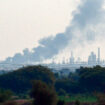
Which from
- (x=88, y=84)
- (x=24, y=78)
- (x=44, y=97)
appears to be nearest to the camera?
(x=44, y=97)

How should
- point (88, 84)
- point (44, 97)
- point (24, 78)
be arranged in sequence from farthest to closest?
1. point (24, 78)
2. point (88, 84)
3. point (44, 97)

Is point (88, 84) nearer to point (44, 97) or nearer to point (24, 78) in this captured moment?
point (24, 78)

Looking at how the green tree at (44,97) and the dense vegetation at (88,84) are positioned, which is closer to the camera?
the green tree at (44,97)

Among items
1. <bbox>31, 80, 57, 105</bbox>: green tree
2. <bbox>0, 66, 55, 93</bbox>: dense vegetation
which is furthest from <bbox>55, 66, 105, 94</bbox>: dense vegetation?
<bbox>31, 80, 57, 105</bbox>: green tree

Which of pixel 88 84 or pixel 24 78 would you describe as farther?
pixel 24 78

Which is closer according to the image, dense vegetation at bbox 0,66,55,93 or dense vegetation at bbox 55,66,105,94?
dense vegetation at bbox 55,66,105,94

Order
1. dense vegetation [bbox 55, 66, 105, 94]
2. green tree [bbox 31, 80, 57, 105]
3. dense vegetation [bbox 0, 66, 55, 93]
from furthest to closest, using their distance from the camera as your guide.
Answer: dense vegetation [bbox 0, 66, 55, 93]
dense vegetation [bbox 55, 66, 105, 94]
green tree [bbox 31, 80, 57, 105]

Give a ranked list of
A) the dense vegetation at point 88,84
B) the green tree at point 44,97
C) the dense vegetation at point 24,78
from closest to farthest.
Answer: the green tree at point 44,97 → the dense vegetation at point 88,84 → the dense vegetation at point 24,78

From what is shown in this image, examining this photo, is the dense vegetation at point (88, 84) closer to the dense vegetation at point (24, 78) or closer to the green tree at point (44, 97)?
the dense vegetation at point (24, 78)

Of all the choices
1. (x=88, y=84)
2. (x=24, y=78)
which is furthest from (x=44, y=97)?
(x=24, y=78)

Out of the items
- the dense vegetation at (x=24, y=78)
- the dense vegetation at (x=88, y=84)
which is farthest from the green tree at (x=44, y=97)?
the dense vegetation at (x=24, y=78)

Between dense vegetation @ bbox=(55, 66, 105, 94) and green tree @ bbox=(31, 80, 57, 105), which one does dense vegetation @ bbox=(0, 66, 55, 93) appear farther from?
green tree @ bbox=(31, 80, 57, 105)

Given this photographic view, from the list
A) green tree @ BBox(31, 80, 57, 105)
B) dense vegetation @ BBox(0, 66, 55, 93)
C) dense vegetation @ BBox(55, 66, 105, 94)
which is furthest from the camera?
dense vegetation @ BBox(0, 66, 55, 93)

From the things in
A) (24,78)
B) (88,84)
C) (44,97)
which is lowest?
(44,97)
